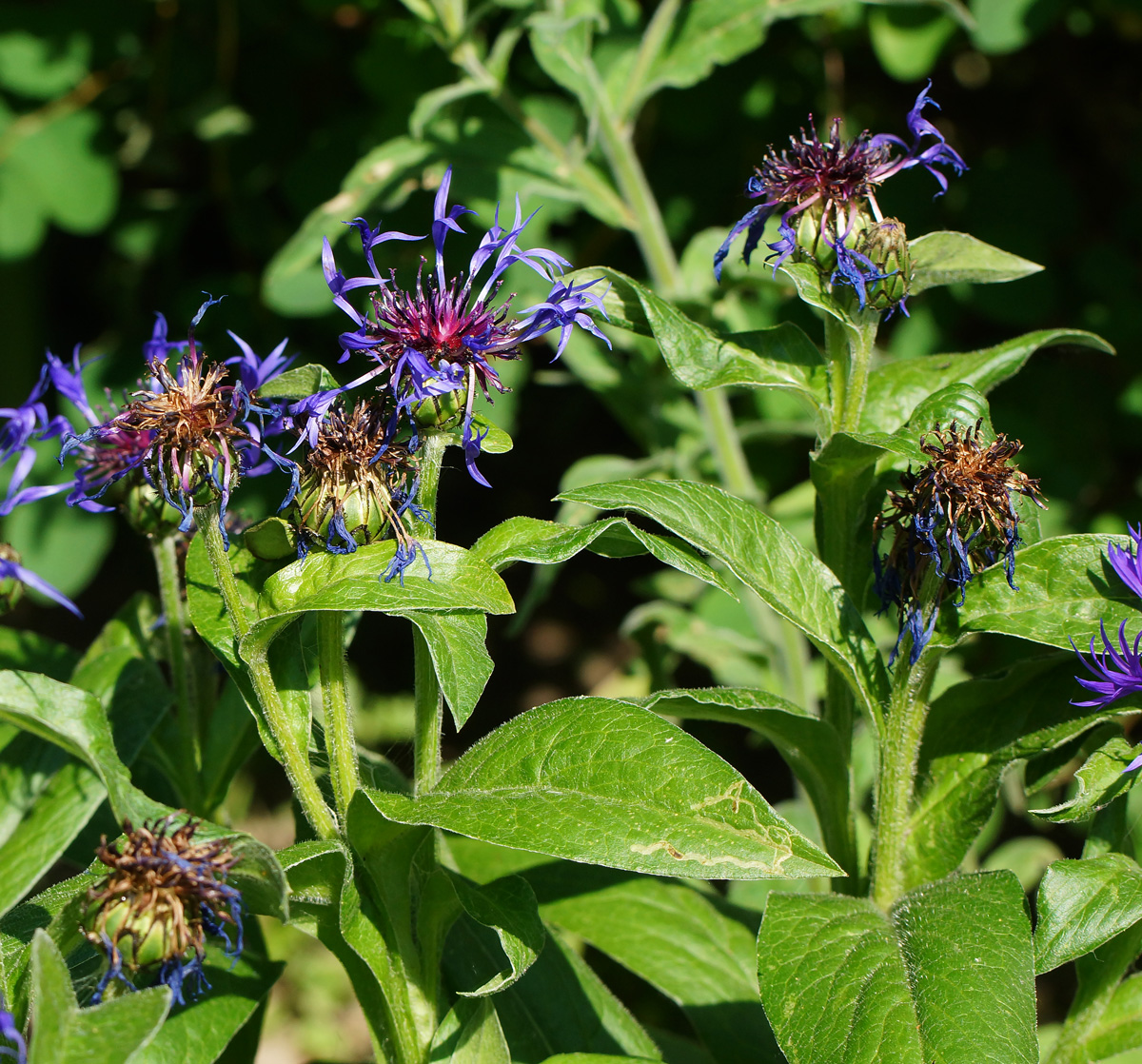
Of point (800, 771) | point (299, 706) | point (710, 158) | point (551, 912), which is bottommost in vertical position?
point (551, 912)

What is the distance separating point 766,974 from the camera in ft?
2.90

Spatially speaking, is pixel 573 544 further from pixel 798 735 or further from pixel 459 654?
pixel 798 735

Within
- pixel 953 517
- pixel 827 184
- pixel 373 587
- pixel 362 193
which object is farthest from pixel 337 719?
pixel 362 193

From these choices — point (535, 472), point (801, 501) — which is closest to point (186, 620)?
point (801, 501)

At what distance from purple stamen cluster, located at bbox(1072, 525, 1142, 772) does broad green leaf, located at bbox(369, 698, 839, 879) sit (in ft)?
0.92

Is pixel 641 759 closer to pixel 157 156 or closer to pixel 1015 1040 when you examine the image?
pixel 1015 1040

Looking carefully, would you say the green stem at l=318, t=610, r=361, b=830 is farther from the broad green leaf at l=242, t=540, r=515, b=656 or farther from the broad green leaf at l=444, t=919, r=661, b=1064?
the broad green leaf at l=444, t=919, r=661, b=1064

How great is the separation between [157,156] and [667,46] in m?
1.29

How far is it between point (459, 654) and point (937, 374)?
0.59m

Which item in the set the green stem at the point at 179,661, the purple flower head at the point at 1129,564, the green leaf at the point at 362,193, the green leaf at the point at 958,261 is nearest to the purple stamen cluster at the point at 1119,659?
the purple flower head at the point at 1129,564

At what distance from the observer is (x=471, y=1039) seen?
934 millimetres

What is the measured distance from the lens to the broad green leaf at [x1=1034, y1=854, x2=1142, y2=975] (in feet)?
2.89

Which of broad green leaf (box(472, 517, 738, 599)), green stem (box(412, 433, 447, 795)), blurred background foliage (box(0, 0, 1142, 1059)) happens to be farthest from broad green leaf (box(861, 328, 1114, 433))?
blurred background foliage (box(0, 0, 1142, 1059))

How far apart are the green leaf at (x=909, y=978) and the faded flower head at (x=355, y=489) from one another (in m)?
0.40
